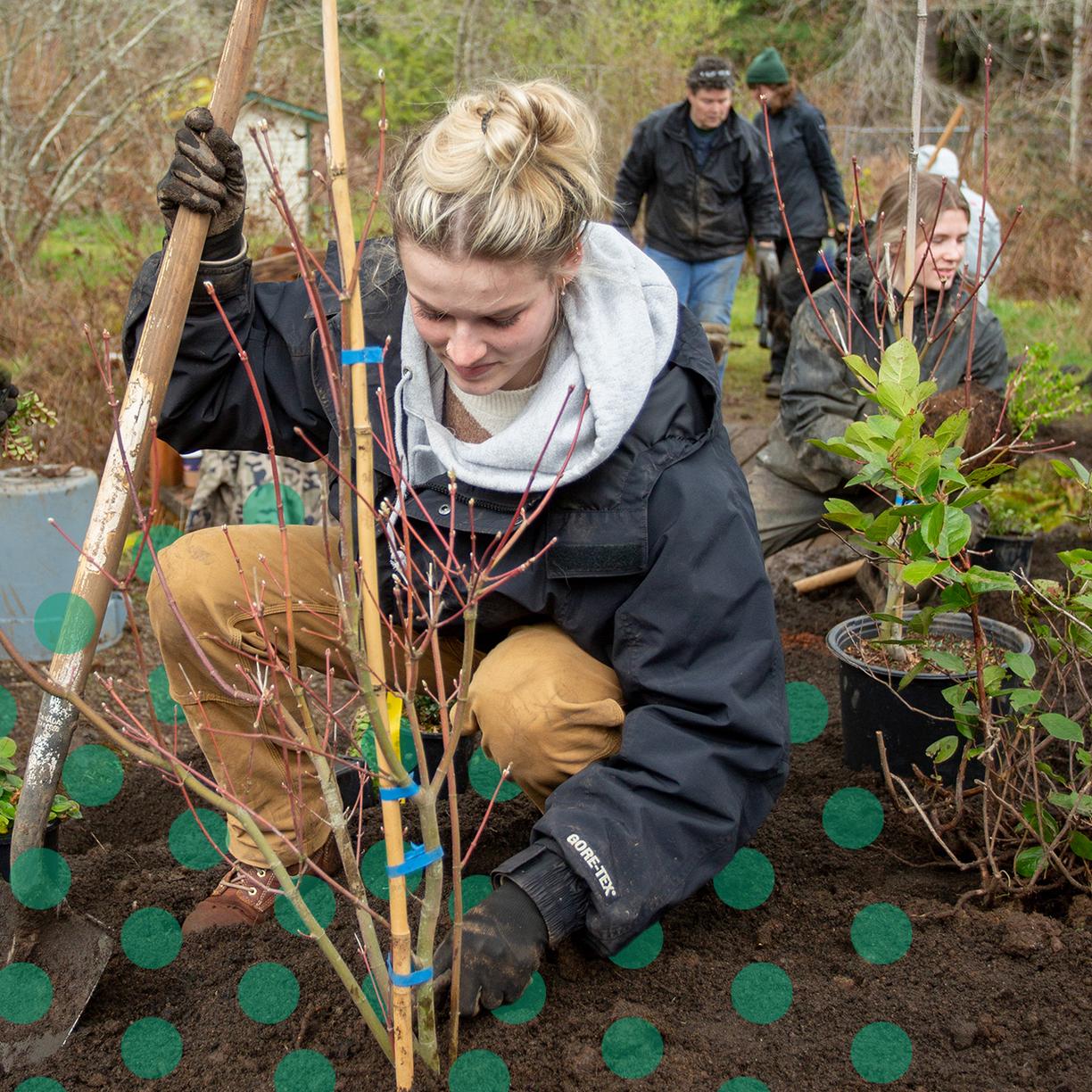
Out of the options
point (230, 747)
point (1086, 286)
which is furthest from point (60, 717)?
point (1086, 286)

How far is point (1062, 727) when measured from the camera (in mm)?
1915

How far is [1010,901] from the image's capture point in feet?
6.91

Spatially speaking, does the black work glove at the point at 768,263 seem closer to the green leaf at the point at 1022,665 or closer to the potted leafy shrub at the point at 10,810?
the green leaf at the point at 1022,665

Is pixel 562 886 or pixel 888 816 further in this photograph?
pixel 888 816

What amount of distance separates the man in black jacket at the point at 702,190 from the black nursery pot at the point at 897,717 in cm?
472

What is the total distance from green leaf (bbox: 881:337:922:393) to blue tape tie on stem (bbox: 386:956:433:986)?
116 cm

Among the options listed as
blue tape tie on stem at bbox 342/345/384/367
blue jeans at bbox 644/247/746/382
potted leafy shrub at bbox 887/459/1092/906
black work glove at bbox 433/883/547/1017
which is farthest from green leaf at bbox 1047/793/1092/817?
blue jeans at bbox 644/247/746/382

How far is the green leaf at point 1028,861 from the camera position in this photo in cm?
208

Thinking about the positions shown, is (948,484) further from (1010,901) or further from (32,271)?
(32,271)

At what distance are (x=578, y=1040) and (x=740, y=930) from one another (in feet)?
1.53

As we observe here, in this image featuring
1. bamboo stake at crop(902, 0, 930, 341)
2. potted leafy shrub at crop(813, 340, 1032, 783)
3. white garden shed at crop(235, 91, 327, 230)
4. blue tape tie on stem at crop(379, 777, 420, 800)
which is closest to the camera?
blue tape tie on stem at crop(379, 777, 420, 800)

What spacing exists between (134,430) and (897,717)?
1.74 meters

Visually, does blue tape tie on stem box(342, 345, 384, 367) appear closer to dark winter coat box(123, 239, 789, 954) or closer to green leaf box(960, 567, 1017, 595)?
dark winter coat box(123, 239, 789, 954)

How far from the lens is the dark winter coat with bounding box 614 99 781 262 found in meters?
6.98
